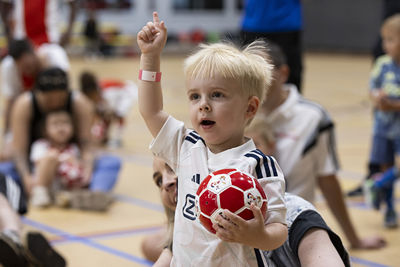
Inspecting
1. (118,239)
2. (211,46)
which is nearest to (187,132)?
(211,46)

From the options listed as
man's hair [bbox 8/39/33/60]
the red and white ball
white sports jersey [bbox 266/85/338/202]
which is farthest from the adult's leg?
man's hair [bbox 8/39/33/60]

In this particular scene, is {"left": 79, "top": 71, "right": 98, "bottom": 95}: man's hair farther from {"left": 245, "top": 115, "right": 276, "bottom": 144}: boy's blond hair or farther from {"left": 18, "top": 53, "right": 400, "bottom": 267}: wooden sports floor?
{"left": 245, "top": 115, "right": 276, "bottom": 144}: boy's blond hair

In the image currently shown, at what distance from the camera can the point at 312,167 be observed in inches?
151

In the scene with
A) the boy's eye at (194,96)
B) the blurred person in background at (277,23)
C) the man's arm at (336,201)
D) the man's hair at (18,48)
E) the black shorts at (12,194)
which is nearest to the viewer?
the boy's eye at (194,96)

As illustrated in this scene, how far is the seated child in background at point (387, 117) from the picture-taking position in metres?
4.51

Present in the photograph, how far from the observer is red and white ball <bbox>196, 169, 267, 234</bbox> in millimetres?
1881

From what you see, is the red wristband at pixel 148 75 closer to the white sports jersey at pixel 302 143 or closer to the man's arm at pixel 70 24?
the white sports jersey at pixel 302 143

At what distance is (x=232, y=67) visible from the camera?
205cm

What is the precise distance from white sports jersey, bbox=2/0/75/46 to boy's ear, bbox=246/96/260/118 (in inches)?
191

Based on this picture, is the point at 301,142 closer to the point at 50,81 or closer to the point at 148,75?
the point at 148,75

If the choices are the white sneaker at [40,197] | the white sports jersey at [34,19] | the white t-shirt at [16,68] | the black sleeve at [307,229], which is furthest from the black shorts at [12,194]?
the white sports jersey at [34,19]

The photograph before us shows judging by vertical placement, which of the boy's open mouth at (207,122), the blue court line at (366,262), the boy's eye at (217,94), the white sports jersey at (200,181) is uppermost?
the boy's eye at (217,94)

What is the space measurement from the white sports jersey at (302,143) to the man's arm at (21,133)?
2443mm

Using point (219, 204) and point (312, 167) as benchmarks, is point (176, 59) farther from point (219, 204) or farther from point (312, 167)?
point (219, 204)
